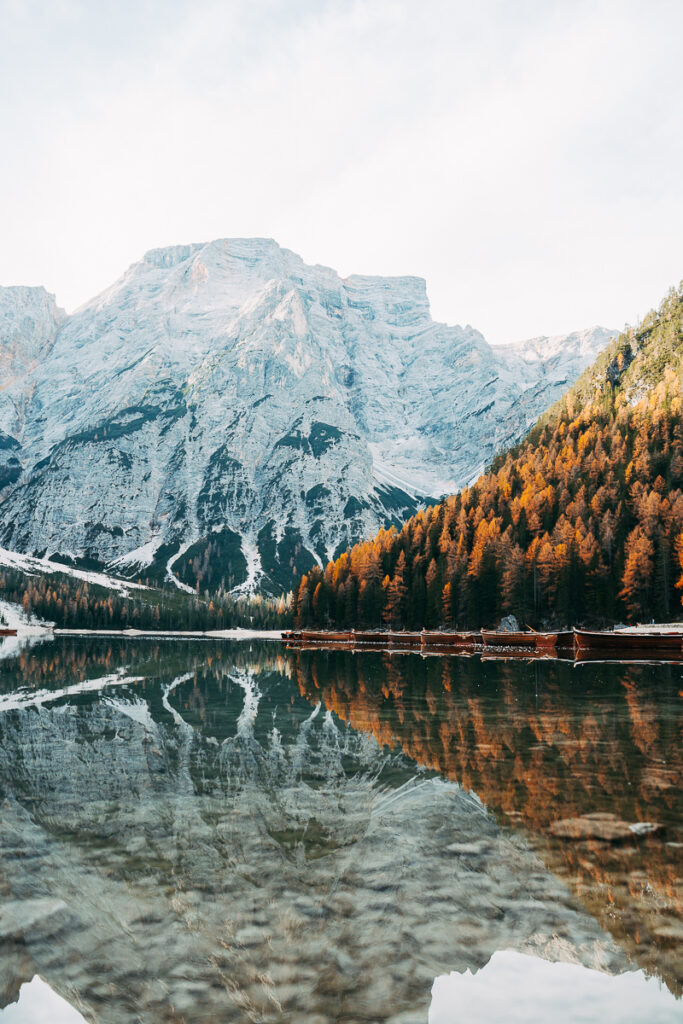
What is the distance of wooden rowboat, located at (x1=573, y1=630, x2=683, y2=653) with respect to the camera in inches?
3654

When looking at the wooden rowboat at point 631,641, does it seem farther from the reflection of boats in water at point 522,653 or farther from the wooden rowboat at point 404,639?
the wooden rowboat at point 404,639

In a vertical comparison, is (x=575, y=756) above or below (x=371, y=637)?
above

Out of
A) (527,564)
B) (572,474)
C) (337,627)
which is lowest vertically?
(337,627)

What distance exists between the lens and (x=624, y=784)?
21266 mm

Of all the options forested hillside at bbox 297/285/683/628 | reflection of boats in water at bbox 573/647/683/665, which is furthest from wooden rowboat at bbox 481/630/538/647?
reflection of boats in water at bbox 573/647/683/665

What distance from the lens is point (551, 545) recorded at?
131 meters

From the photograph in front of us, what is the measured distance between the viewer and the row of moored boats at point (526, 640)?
311ft

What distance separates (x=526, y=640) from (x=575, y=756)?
9765 cm

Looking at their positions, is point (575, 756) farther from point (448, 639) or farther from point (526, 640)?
point (448, 639)

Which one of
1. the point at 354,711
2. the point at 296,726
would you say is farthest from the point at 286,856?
the point at 354,711

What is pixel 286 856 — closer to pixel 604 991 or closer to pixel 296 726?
pixel 604 991

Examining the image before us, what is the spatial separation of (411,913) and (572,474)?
15566cm

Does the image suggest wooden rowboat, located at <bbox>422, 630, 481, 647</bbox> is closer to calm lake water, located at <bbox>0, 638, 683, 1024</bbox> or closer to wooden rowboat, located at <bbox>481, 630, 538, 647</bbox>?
wooden rowboat, located at <bbox>481, 630, 538, 647</bbox>

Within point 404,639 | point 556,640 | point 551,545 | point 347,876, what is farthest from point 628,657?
point 347,876
